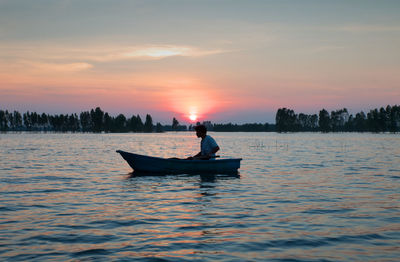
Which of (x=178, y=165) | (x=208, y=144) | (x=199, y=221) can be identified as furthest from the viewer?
(x=178, y=165)

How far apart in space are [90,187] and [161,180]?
4143mm

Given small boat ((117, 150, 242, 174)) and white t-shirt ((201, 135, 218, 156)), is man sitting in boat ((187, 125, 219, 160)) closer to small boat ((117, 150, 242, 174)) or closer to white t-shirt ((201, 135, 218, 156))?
white t-shirt ((201, 135, 218, 156))

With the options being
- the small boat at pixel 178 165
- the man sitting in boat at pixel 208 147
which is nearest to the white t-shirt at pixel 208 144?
the man sitting in boat at pixel 208 147

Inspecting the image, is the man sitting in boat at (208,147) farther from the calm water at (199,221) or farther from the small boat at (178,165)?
the calm water at (199,221)

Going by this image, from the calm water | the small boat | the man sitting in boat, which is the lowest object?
the calm water

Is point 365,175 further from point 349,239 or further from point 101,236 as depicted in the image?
point 101,236

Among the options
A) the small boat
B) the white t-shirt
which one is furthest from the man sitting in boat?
the small boat

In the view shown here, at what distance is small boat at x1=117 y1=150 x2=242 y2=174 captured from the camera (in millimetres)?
22562

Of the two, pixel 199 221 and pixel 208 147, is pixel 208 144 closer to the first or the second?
pixel 208 147

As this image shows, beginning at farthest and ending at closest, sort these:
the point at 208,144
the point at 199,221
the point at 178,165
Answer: the point at 178,165, the point at 208,144, the point at 199,221

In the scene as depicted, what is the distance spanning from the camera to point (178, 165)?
22688 mm

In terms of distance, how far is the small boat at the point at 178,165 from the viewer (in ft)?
74.0

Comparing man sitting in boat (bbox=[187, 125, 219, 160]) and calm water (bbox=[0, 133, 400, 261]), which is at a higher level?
man sitting in boat (bbox=[187, 125, 219, 160])

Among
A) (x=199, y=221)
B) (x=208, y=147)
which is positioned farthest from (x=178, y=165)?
(x=199, y=221)
